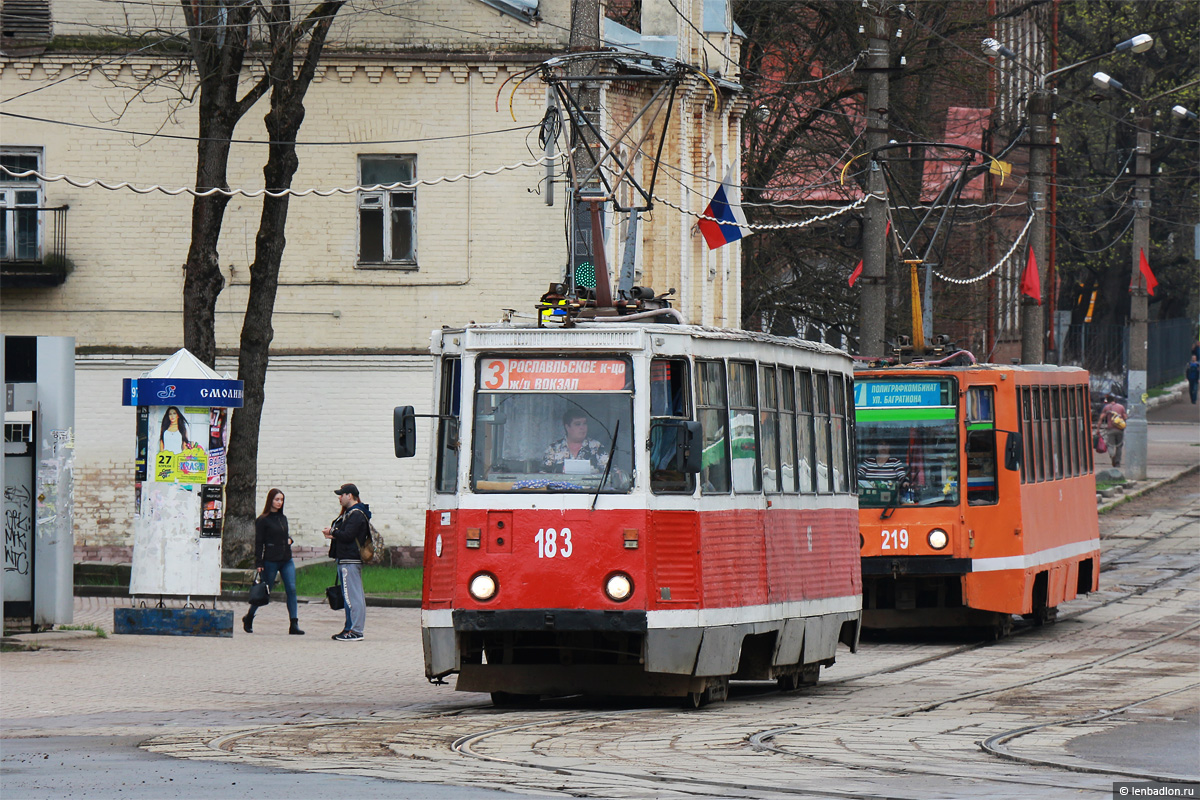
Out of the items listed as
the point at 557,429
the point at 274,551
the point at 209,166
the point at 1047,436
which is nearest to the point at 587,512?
the point at 557,429

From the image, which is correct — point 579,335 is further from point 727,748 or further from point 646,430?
point 727,748

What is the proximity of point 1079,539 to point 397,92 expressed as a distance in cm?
1239

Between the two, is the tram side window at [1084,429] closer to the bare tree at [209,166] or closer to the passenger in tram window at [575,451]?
the bare tree at [209,166]

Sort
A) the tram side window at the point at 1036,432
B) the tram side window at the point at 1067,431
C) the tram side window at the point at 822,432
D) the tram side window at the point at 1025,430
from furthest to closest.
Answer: the tram side window at the point at 1067,431, the tram side window at the point at 1036,432, the tram side window at the point at 1025,430, the tram side window at the point at 822,432

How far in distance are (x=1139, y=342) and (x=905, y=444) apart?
21585mm

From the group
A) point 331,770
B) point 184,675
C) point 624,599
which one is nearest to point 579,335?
point 624,599

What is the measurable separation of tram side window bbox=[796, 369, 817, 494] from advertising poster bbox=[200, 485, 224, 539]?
6731mm

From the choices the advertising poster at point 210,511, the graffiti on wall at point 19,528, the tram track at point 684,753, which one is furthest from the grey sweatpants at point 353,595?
the tram track at point 684,753

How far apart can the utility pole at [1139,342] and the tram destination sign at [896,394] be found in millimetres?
20179

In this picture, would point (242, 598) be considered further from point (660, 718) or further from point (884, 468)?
point (660, 718)

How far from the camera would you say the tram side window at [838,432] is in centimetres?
1697

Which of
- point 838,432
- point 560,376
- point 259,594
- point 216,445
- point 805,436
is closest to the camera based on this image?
point 560,376

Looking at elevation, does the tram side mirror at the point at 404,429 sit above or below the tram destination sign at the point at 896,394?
below

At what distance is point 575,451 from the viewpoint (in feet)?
44.1
